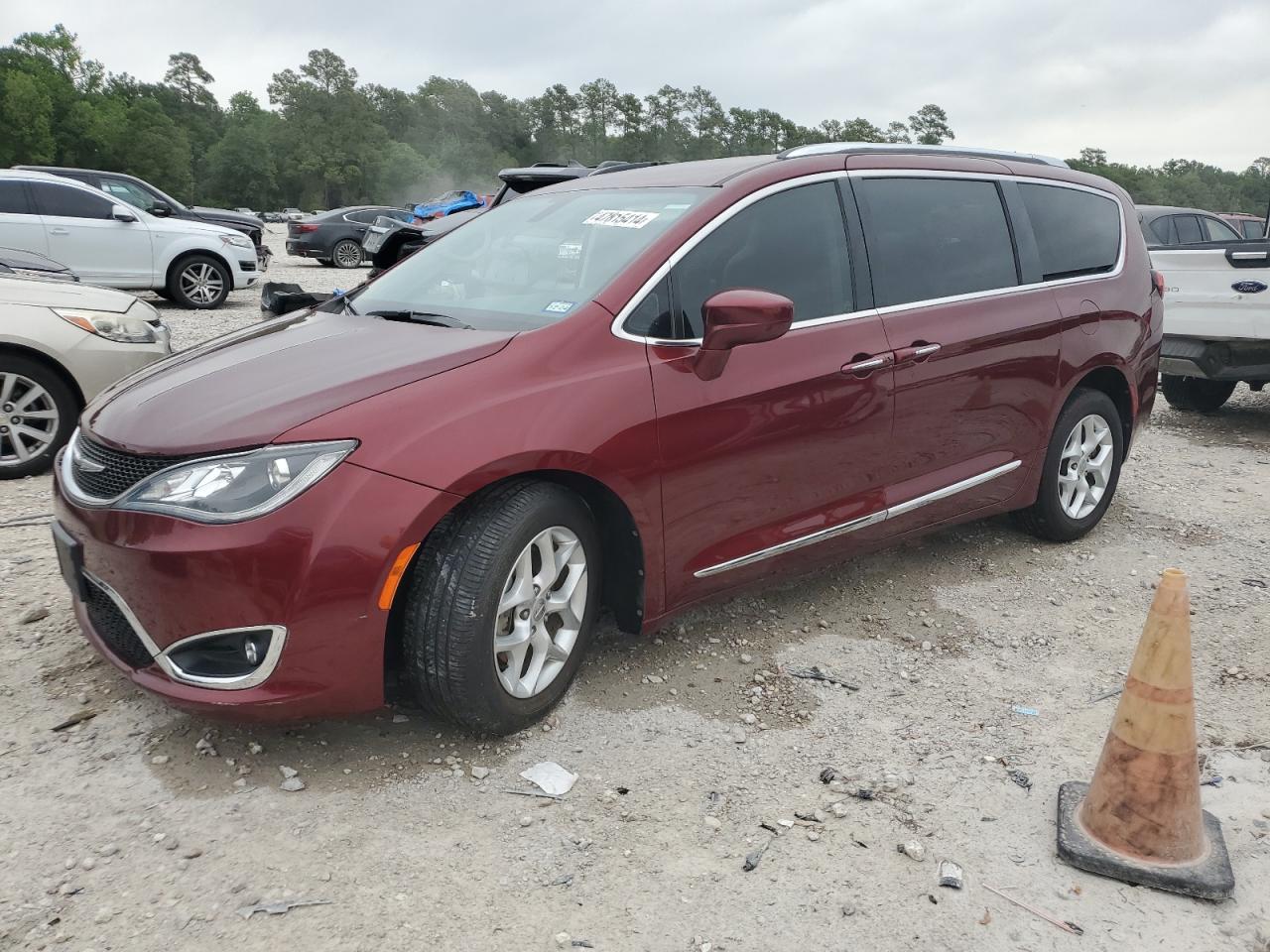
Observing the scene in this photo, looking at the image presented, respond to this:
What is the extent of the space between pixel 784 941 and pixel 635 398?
1.55 meters

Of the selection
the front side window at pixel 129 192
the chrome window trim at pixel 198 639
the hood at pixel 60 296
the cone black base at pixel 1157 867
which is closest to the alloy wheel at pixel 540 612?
the chrome window trim at pixel 198 639

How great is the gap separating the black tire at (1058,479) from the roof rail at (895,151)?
3.78 ft

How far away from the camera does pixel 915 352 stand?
12.8 feet

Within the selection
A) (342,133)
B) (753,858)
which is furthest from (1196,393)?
(342,133)

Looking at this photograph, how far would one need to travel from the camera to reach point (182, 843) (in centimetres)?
261

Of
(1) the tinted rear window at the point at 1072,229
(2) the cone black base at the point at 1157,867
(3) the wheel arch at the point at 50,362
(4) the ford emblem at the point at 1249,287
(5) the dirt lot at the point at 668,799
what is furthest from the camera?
(4) the ford emblem at the point at 1249,287

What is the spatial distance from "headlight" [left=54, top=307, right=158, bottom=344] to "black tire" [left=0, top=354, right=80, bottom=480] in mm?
326

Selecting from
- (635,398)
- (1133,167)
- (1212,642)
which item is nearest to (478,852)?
(635,398)

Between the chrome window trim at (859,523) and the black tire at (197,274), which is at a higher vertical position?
the black tire at (197,274)

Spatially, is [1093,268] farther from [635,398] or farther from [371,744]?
[371,744]

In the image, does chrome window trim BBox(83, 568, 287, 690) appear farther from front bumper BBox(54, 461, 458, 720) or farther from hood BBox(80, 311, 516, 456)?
hood BBox(80, 311, 516, 456)

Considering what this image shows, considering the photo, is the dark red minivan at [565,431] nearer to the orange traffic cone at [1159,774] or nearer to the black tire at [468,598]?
the black tire at [468,598]

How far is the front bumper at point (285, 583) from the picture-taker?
2.60m

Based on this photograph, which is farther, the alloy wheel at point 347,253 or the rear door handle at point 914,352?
the alloy wheel at point 347,253
